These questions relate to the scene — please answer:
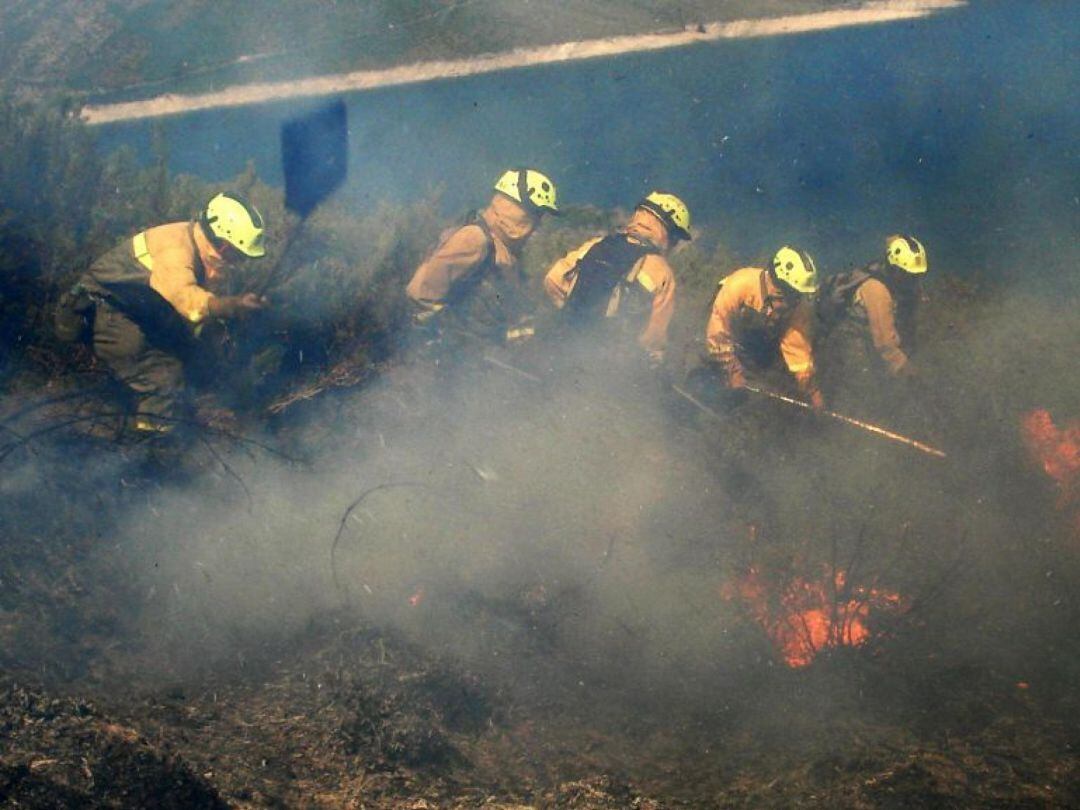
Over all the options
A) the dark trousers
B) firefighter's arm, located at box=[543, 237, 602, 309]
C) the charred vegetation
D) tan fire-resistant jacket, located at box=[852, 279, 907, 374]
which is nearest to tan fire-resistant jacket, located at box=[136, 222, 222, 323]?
the dark trousers

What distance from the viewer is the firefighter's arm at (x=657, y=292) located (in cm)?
787

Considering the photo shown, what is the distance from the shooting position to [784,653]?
21.3 ft

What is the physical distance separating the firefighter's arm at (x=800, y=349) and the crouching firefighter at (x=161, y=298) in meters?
4.64

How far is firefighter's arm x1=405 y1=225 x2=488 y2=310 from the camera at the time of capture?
7.72 meters

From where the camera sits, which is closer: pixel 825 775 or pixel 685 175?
pixel 825 775

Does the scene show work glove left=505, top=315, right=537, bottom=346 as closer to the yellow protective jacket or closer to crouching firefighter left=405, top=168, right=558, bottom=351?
crouching firefighter left=405, top=168, right=558, bottom=351

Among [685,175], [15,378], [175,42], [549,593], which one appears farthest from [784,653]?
[175,42]

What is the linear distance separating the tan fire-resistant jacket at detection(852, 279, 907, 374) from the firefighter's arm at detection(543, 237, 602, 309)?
2.60 m

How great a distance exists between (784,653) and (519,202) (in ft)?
15.0

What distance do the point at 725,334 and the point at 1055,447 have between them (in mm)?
3449

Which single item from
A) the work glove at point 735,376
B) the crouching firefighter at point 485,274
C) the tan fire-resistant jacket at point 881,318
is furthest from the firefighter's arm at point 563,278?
the tan fire-resistant jacket at point 881,318

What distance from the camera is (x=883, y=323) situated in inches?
315

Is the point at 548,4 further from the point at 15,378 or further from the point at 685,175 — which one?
the point at 15,378

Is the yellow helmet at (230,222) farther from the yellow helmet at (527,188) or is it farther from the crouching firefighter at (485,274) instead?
the yellow helmet at (527,188)
